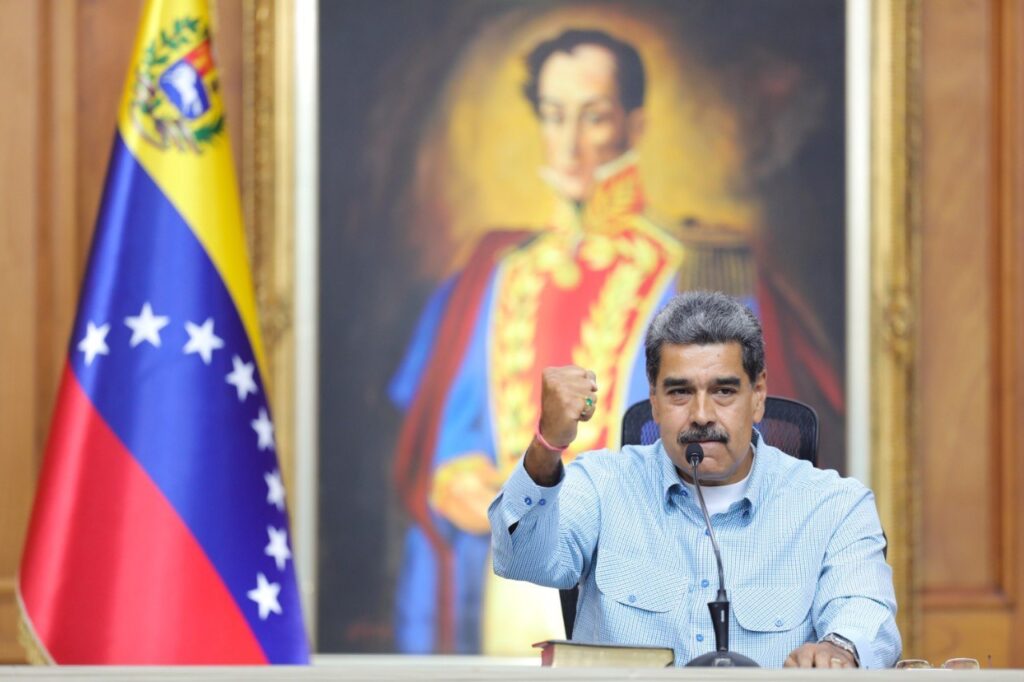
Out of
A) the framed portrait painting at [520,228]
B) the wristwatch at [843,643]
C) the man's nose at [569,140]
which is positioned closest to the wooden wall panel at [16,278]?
the framed portrait painting at [520,228]

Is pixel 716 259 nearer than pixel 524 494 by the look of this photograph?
No

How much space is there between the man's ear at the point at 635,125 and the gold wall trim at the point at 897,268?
60 cm

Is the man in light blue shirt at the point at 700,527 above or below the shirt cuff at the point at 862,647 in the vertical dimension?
above

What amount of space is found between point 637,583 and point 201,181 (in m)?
1.56

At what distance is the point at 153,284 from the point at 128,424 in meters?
0.32

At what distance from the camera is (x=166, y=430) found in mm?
3188

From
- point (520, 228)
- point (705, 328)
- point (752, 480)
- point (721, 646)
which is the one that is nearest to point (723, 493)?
point (752, 480)

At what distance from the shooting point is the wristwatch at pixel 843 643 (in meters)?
2.08

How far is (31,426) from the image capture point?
12.1 feet

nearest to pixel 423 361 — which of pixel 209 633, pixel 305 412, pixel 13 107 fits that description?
pixel 305 412

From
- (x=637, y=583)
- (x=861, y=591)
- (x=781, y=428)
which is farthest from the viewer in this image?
(x=781, y=428)

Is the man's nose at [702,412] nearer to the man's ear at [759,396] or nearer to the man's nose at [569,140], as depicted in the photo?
the man's ear at [759,396]

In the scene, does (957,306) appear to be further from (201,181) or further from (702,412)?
(201,181)

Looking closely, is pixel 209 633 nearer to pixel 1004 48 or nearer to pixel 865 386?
pixel 865 386
